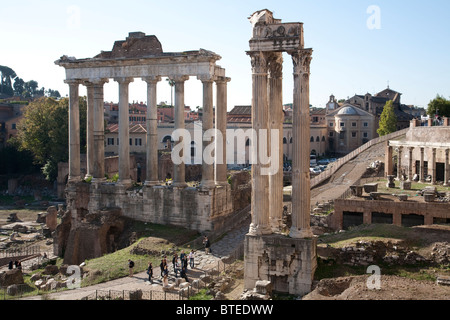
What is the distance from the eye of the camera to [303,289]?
19719 millimetres

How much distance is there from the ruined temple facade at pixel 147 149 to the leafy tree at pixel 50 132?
2458cm

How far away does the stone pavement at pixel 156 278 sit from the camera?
2200 cm

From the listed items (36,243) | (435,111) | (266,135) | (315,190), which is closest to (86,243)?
(36,243)

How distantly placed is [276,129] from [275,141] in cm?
59

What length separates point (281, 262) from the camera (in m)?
20.0

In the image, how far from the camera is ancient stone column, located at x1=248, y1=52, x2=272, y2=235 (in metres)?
20.4

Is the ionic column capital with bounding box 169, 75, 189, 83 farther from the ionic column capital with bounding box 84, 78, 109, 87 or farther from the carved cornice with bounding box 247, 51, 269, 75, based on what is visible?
the carved cornice with bounding box 247, 51, 269, 75

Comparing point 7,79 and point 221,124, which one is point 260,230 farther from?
point 7,79

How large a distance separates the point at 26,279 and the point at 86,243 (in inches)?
175

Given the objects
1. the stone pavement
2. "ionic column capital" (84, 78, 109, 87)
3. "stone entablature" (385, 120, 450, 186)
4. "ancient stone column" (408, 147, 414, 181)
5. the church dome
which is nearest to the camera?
the stone pavement

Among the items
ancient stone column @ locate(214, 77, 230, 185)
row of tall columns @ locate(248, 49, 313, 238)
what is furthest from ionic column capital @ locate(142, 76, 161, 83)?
row of tall columns @ locate(248, 49, 313, 238)

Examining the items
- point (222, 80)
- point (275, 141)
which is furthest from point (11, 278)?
point (222, 80)

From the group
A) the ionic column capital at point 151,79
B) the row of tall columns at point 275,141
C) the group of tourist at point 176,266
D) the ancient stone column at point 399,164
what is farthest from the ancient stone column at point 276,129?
the ancient stone column at point 399,164

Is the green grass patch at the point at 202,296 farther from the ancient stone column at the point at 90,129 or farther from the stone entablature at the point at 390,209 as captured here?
the ancient stone column at the point at 90,129
